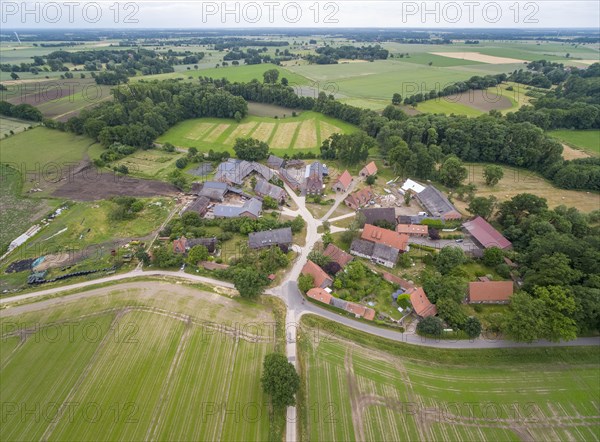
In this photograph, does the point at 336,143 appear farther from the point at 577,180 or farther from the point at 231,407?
the point at 231,407

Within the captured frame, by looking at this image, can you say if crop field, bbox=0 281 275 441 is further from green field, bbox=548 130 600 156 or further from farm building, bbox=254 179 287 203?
green field, bbox=548 130 600 156

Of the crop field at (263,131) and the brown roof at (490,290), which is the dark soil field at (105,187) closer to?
the crop field at (263,131)

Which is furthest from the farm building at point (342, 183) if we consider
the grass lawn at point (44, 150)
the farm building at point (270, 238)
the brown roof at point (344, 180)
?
the grass lawn at point (44, 150)

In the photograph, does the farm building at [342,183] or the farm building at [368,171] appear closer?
the farm building at [342,183]

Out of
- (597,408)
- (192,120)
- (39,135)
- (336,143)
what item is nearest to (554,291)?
(597,408)

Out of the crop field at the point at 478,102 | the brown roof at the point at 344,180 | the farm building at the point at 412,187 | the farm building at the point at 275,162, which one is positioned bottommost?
the farm building at the point at 412,187

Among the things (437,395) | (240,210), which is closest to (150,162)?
(240,210)
